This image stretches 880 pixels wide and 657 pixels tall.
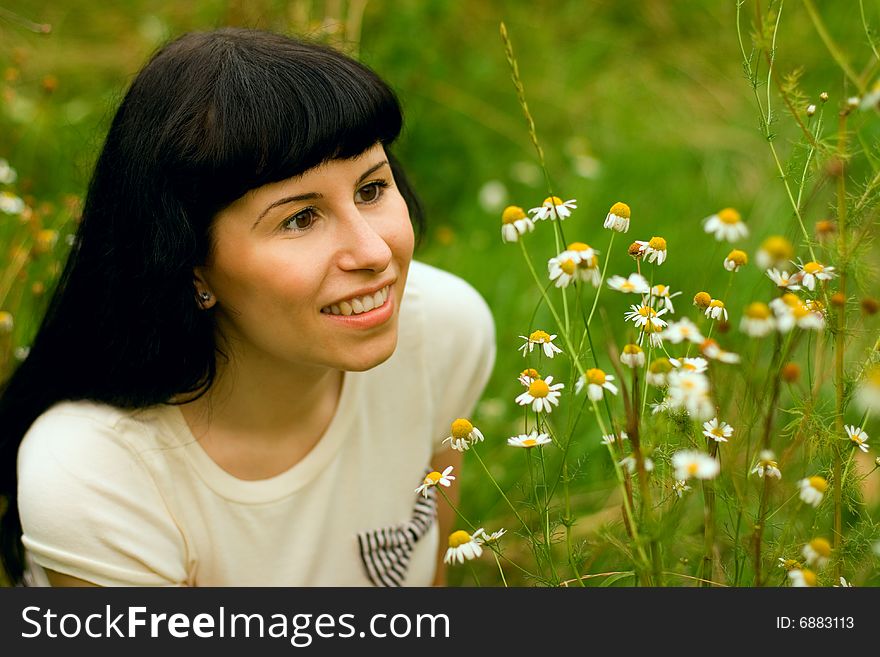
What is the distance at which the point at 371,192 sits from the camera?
1.36 m

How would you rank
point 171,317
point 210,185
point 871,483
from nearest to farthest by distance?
point 210,185, point 171,317, point 871,483

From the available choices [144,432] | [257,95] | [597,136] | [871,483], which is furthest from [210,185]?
[597,136]

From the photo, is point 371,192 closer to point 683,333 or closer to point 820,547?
point 683,333

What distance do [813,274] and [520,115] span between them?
229 centimetres

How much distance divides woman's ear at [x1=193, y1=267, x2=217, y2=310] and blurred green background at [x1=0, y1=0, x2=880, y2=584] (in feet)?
2.39

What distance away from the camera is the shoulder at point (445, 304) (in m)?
1.72

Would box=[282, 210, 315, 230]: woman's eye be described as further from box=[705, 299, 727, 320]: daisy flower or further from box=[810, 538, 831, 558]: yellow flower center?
box=[810, 538, 831, 558]: yellow flower center

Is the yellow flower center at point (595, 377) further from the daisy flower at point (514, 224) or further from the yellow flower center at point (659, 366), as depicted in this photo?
the daisy flower at point (514, 224)

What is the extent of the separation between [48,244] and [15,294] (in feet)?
0.80

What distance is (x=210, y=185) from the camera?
1240mm

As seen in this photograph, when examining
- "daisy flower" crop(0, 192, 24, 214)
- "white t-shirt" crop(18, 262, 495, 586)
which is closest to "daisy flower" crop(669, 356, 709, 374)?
"white t-shirt" crop(18, 262, 495, 586)

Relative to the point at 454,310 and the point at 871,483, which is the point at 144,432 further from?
the point at 871,483

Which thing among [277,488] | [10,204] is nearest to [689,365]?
[277,488]
